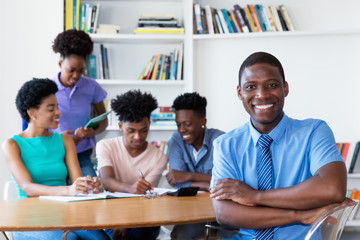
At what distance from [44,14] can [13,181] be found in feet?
7.13

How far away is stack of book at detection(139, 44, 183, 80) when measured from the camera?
4652 millimetres

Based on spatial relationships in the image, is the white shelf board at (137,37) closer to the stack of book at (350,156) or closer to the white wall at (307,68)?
the white wall at (307,68)

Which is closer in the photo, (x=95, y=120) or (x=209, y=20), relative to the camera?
(x=95, y=120)

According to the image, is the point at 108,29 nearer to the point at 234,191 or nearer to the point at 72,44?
the point at 72,44

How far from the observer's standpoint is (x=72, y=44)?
3453 millimetres

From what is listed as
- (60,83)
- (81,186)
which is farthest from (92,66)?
(81,186)

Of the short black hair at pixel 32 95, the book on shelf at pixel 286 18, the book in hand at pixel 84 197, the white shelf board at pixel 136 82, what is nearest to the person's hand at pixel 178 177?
the book in hand at pixel 84 197

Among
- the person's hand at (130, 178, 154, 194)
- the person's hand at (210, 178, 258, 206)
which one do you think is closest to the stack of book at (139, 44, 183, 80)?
the person's hand at (130, 178, 154, 194)

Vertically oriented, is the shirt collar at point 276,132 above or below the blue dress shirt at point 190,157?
above

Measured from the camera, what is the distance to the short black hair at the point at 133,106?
3252 millimetres

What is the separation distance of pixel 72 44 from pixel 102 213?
1718 mm

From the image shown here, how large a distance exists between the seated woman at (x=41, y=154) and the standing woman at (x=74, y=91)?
1.23ft

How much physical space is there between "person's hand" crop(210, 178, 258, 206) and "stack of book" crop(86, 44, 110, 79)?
9.72 ft

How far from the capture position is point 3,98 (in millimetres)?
4344
